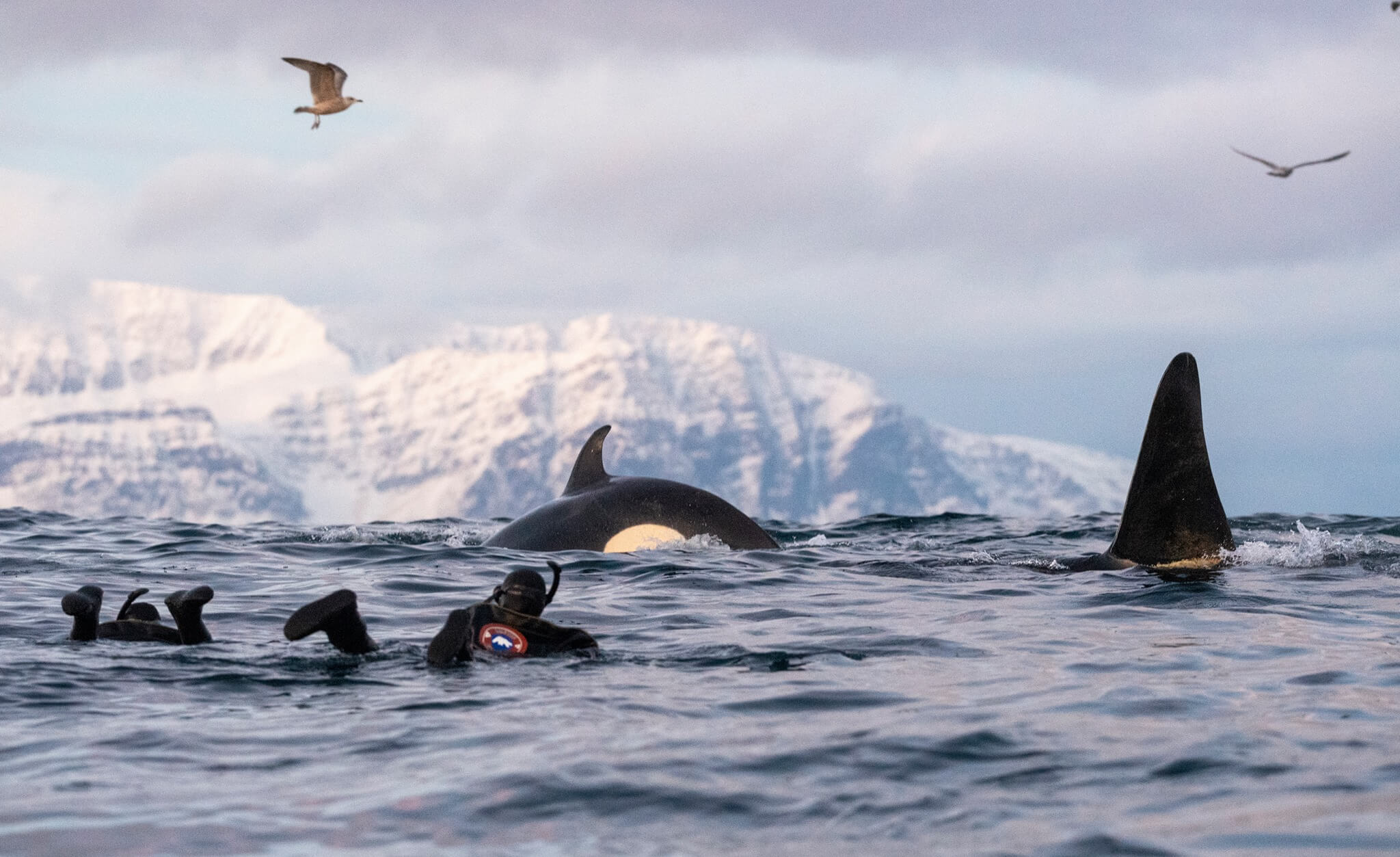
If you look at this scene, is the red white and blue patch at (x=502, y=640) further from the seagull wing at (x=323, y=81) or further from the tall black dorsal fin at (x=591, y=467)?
the seagull wing at (x=323, y=81)

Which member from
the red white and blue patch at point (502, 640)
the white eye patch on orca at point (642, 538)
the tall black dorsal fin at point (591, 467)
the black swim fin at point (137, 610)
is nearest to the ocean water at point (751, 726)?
the red white and blue patch at point (502, 640)

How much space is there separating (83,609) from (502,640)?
9.30ft

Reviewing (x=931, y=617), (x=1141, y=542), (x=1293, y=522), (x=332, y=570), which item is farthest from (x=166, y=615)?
(x=1293, y=522)

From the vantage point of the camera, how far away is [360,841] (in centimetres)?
604

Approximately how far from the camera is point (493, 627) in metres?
9.62

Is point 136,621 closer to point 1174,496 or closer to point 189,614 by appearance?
point 189,614

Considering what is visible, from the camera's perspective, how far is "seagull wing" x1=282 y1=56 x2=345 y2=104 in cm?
2158

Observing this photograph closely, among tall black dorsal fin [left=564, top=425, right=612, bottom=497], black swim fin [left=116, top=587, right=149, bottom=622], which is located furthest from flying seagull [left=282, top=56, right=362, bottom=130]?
black swim fin [left=116, top=587, right=149, bottom=622]

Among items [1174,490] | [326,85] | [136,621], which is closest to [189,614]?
[136,621]

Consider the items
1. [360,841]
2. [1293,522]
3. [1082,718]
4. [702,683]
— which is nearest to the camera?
[360,841]

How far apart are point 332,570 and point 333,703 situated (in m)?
8.39

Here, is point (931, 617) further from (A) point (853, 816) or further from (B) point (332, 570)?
(B) point (332, 570)

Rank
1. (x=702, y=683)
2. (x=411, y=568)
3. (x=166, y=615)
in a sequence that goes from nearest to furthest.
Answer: (x=702, y=683), (x=166, y=615), (x=411, y=568)

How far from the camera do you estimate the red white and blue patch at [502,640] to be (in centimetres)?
961
